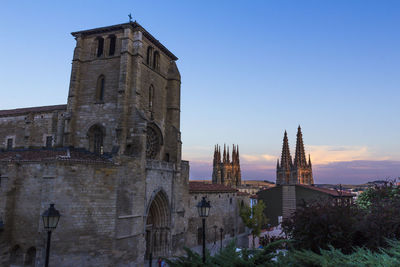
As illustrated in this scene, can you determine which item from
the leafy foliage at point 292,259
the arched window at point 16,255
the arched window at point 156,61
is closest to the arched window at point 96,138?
the arched window at point 156,61

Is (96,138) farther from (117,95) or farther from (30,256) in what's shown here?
(30,256)

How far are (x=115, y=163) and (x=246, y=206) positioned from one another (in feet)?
83.1

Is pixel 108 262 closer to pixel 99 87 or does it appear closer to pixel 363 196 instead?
pixel 99 87

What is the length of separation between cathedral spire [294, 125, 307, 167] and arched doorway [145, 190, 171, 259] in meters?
64.7

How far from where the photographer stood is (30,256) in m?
19.5

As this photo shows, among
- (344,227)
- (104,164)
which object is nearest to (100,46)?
(104,164)

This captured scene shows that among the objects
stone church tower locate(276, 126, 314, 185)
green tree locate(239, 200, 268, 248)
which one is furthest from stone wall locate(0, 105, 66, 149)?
stone church tower locate(276, 126, 314, 185)

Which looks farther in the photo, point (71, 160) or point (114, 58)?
point (114, 58)

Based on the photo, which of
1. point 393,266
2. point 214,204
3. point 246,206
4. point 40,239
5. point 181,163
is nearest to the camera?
point 393,266

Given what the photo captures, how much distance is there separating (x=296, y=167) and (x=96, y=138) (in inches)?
2700

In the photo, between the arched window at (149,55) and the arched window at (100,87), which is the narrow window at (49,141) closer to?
the arched window at (100,87)

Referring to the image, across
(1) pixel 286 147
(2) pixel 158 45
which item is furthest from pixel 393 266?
(1) pixel 286 147

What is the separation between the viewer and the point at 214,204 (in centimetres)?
3528

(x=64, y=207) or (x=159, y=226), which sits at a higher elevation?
(x=64, y=207)
